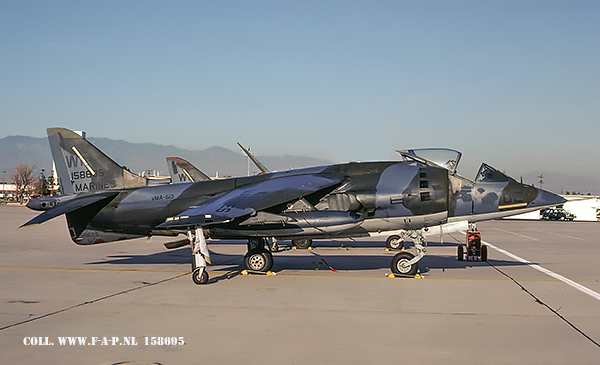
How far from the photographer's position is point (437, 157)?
43.4 ft

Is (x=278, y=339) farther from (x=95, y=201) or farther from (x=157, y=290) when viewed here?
(x=95, y=201)

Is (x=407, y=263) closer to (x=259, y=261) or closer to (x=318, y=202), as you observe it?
(x=318, y=202)

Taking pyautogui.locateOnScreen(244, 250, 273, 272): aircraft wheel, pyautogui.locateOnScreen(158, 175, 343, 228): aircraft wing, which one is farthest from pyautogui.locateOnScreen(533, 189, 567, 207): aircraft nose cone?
pyautogui.locateOnScreen(244, 250, 273, 272): aircraft wheel

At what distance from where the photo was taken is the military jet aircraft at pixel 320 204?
470 inches

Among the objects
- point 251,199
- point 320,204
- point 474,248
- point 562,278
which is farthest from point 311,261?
point 562,278

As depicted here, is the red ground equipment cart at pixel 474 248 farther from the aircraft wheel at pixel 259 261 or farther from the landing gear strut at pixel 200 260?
the landing gear strut at pixel 200 260

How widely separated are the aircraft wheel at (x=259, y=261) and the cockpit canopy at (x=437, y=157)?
510 cm

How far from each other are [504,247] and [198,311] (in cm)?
1803

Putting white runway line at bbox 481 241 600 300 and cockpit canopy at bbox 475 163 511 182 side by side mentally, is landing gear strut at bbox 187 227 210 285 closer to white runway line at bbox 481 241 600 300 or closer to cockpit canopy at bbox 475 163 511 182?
cockpit canopy at bbox 475 163 511 182

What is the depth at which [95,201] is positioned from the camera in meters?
13.2

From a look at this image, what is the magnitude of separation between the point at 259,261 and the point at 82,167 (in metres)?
6.74

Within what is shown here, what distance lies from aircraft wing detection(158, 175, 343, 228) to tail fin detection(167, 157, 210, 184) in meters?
12.8

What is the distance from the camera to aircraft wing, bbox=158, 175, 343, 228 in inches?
419

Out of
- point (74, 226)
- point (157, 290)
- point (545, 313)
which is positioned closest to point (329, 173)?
point (157, 290)
